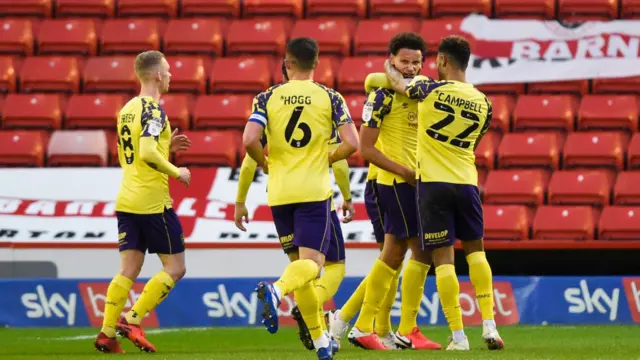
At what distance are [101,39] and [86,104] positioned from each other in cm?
134

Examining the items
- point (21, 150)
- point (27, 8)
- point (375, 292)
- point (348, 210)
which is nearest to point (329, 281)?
point (375, 292)

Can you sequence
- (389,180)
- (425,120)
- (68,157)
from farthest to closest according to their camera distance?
(68,157) < (389,180) < (425,120)

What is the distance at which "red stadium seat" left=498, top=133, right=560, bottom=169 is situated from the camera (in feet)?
42.6

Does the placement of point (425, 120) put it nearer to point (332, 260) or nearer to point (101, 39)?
point (332, 260)

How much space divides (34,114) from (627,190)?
6.31 meters

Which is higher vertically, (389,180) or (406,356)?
(389,180)

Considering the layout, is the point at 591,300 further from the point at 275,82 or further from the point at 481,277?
the point at 275,82

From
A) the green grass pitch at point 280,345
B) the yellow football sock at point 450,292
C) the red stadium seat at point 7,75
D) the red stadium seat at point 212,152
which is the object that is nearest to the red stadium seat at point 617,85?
the red stadium seat at point 212,152

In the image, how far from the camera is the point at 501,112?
44.2 ft

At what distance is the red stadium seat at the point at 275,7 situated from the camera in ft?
49.8

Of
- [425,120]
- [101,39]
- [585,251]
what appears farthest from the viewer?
[101,39]

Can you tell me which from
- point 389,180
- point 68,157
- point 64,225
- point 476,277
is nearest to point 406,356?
point 476,277

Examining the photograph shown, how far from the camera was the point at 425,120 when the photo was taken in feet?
25.4

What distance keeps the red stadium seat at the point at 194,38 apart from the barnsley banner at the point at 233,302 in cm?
446
